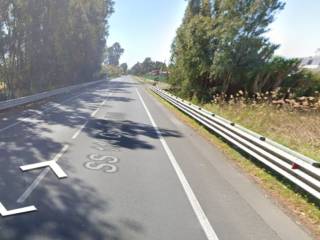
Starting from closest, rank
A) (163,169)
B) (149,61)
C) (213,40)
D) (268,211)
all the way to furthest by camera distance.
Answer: (268,211)
(163,169)
(213,40)
(149,61)

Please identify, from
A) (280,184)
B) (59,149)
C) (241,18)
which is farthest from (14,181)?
(241,18)

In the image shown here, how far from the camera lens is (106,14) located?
203ft

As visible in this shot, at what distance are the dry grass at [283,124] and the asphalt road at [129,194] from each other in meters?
2.50

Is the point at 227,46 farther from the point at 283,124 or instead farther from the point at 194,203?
the point at 194,203

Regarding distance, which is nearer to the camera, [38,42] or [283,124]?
[283,124]

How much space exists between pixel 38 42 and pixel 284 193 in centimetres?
3047

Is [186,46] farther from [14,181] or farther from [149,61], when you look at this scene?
[149,61]

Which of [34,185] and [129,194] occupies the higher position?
[129,194]

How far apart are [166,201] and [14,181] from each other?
289 cm

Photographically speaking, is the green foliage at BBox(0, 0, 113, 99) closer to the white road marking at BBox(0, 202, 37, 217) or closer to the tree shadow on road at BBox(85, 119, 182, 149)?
the tree shadow on road at BBox(85, 119, 182, 149)

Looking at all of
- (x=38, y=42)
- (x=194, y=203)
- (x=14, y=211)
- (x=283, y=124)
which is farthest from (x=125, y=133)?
(x=38, y=42)

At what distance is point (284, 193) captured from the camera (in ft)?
21.8

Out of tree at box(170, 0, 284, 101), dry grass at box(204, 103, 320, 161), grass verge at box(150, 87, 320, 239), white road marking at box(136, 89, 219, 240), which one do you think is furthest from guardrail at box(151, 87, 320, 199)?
tree at box(170, 0, 284, 101)

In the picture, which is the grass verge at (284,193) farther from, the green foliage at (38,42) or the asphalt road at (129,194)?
the green foliage at (38,42)
